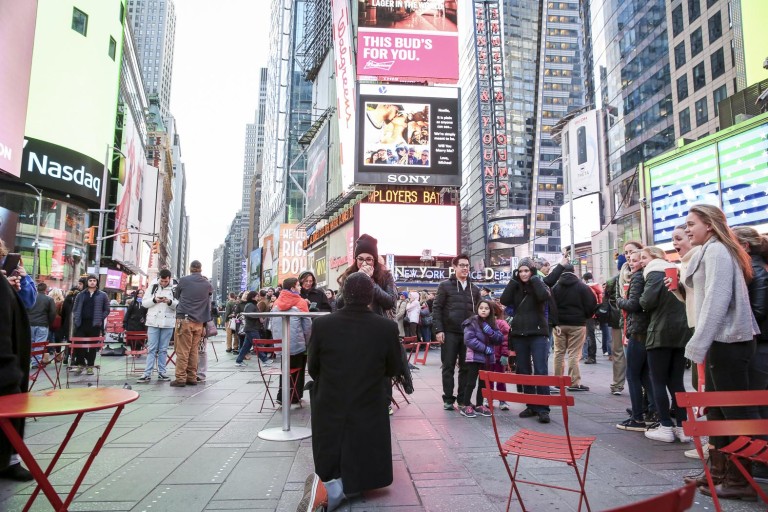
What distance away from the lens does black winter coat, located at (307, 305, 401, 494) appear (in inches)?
126

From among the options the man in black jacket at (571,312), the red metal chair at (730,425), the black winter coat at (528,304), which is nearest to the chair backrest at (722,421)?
the red metal chair at (730,425)

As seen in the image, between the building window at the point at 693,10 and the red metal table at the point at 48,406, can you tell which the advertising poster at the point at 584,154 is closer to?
the building window at the point at 693,10

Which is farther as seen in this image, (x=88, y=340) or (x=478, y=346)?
(x=88, y=340)

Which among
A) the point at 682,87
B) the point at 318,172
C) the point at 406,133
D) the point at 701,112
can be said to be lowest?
the point at 406,133

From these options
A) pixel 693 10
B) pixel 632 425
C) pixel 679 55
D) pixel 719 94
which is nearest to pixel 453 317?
pixel 632 425

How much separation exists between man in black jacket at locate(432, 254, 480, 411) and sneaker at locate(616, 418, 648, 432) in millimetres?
1925

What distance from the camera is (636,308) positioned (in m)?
5.15

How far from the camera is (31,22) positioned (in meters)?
13.9

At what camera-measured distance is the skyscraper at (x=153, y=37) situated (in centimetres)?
15250

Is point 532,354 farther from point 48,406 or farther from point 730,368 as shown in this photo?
point 48,406

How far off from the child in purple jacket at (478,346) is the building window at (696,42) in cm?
4690

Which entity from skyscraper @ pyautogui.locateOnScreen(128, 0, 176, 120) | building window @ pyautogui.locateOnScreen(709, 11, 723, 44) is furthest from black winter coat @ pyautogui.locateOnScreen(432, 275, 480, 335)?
skyscraper @ pyautogui.locateOnScreen(128, 0, 176, 120)

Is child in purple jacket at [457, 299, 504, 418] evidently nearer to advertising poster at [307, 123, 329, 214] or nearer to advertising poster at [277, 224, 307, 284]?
advertising poster at [307, 123, 329, 214]

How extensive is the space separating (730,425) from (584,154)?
60.3m
